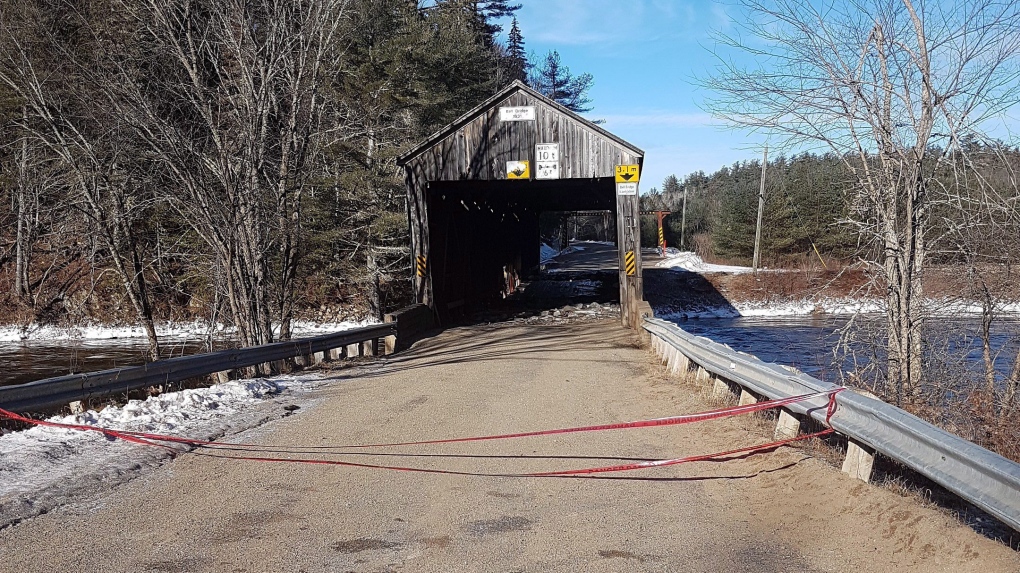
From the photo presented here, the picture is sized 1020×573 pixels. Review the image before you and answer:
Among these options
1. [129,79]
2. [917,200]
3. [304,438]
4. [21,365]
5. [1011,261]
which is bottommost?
[21,365]

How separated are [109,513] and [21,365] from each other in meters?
19.2

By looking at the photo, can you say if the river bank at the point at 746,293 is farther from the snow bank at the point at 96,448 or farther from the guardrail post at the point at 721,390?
the snow bank at the point at 96,448

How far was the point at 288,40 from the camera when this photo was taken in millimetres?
12375

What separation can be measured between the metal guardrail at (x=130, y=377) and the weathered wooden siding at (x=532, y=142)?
8297 mm

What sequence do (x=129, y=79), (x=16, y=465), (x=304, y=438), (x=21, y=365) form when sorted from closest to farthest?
(x=16, y=465), (x=304, y=438), (x=129, y=79), (x=21, y=365)

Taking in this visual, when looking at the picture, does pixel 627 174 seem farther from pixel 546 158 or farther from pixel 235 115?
pixel 235 115

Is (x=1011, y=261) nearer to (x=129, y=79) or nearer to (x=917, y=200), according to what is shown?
(x=917, y=200)

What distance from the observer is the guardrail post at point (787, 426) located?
5.68 meters

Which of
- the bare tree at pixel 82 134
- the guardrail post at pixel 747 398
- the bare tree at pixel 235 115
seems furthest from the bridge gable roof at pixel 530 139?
the guardrail post at pixel 747 398

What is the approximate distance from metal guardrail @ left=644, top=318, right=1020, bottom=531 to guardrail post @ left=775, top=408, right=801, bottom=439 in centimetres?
14

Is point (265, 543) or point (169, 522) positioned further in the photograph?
point (169, 522)

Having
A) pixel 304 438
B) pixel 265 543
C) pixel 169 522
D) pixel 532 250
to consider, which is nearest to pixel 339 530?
pixel 265 543

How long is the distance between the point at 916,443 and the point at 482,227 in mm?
23566

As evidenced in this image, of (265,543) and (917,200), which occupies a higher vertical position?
(917,200)
